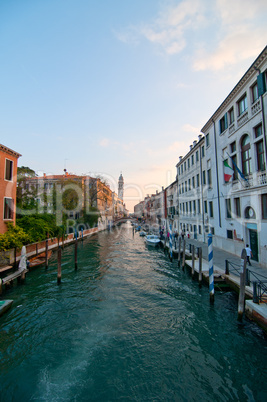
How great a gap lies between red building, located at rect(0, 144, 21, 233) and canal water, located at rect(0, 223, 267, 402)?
753 centimetres

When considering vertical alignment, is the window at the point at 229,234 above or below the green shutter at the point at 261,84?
below

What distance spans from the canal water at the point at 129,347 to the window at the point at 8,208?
A: 7.71 metres

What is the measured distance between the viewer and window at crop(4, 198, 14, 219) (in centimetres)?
1780

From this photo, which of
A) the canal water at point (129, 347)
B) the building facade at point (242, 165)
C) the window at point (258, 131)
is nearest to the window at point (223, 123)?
the building facade at point (242, 165)

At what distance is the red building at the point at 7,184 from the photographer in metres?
17.4

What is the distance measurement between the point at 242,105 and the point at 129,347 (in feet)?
57.5

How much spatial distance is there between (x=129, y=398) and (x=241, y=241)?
1402cm

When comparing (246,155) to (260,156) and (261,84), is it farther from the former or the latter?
(261,84)

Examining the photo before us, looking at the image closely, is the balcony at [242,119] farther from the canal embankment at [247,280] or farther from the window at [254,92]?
the canal embankment at [247,280]

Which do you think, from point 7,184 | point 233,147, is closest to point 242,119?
point 233,147

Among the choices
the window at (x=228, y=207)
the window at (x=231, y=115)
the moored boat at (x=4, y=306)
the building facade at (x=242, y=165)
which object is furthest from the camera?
the window at (x=228, y=207)

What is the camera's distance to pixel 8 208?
18062 mm

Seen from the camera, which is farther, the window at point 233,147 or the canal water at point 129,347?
the window at point 233,147

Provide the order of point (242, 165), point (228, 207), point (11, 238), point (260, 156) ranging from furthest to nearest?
point (228, 207)
point (11, 238)
point (242, 165)
point (260, 156)
